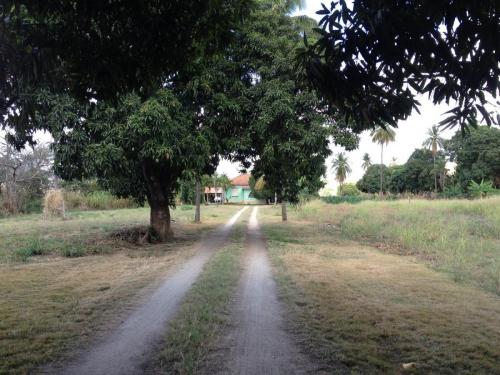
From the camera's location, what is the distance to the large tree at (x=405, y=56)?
3.44m

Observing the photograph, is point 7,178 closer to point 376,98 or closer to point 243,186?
point 376,98

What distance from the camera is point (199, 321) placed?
6.17 meters

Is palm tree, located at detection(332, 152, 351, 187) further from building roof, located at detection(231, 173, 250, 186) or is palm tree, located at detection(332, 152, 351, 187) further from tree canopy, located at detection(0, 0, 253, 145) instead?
tree canopy, located at detection(0, 0, 253, 145)

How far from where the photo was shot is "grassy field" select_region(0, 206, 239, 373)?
5375 millimetres

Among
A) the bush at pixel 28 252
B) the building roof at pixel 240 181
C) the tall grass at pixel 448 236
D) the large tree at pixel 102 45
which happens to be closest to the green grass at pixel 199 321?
the large tree at pixel 102 45

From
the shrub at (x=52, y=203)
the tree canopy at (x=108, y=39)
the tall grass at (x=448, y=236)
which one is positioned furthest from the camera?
the shrub at (x=52, y=203)

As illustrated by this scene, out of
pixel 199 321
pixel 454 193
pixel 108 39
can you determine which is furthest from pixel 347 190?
pixel 108 39

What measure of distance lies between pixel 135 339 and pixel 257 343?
146 cm

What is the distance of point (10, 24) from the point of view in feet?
15.8

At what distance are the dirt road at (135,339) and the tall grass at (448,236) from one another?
602 centimetres

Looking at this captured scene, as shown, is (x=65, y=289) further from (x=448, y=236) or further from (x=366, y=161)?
(x=366, y=161)

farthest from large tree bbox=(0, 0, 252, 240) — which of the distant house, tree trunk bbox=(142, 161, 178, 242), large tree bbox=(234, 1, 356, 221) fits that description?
the distant house

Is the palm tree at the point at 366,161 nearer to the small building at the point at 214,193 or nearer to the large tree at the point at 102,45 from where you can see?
the small building at the point at 214,193

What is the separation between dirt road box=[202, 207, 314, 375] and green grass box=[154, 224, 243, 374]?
6.7 inches
